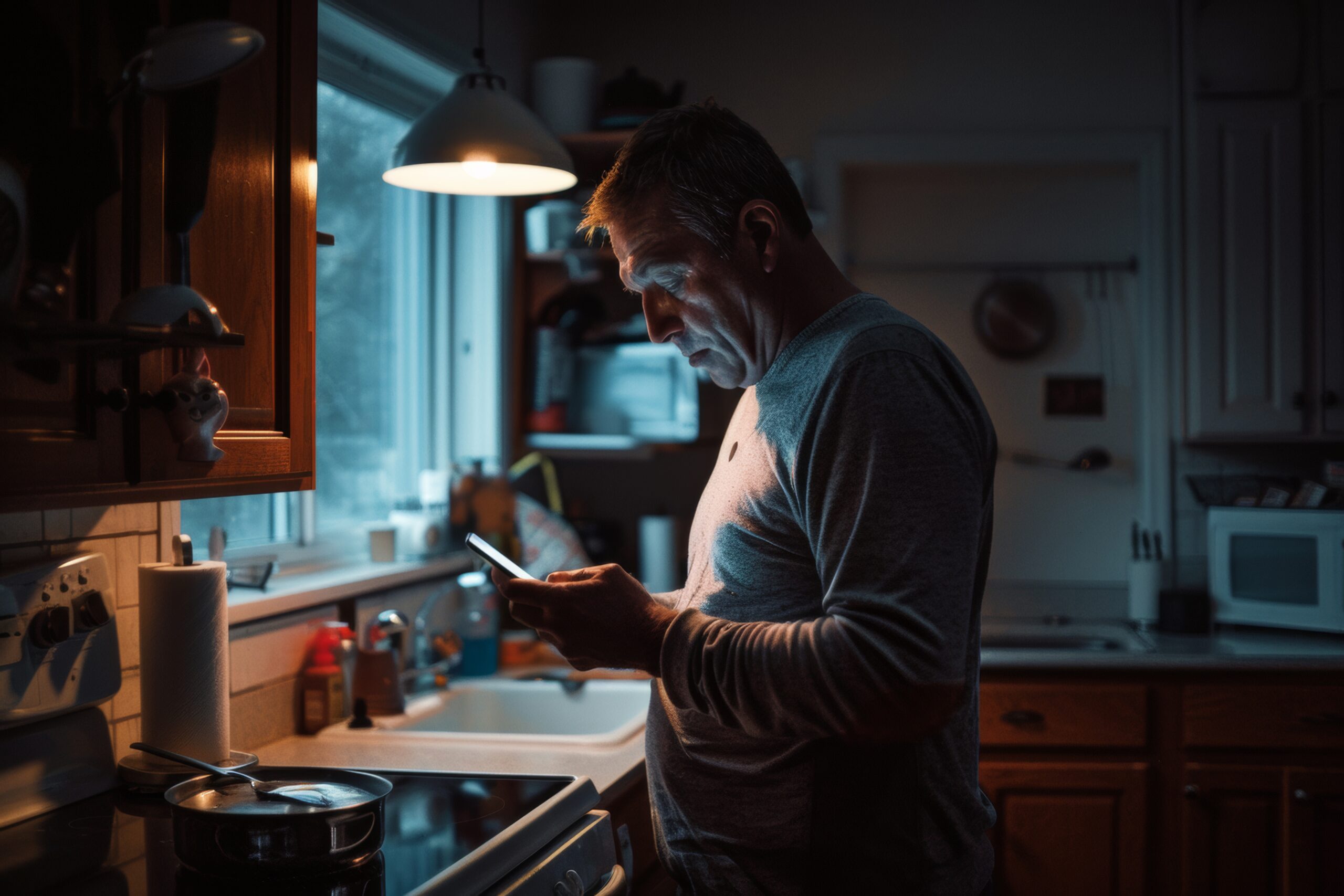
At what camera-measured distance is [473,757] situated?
169 cm

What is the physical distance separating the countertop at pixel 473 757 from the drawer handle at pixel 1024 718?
3.39ft

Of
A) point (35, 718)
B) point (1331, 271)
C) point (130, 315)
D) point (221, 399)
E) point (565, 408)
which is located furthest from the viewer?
point (565, 408)

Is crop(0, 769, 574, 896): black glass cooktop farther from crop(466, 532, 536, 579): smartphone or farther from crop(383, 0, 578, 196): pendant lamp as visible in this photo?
crop(383, 0, 578, 196): pendant lamp

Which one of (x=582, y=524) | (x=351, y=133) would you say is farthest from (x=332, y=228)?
(x=582, y=524)

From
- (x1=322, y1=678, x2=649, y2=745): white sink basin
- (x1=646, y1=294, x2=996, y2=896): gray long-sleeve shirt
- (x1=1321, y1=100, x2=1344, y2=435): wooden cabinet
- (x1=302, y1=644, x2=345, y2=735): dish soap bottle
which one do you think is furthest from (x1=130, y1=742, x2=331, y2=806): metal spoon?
(x1=1321, y1=100, x2=1344, y2=435): wooden cabinet

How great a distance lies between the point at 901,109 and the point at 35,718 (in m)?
2.64

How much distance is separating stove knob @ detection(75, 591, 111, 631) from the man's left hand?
600 millimetres

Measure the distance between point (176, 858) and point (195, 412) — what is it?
47 cm

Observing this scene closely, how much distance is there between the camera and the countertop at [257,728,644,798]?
1.61 m

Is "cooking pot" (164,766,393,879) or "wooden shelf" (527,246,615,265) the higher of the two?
"wooden shelf" (527,246,615,265)

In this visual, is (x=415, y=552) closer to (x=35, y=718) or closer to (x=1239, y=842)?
(x=35, y=718)

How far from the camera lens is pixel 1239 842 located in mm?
2430

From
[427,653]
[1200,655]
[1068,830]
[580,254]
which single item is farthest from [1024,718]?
[580,254]

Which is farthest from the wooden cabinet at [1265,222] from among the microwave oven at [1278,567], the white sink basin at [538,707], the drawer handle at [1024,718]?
the white sink basin at [538,707]
